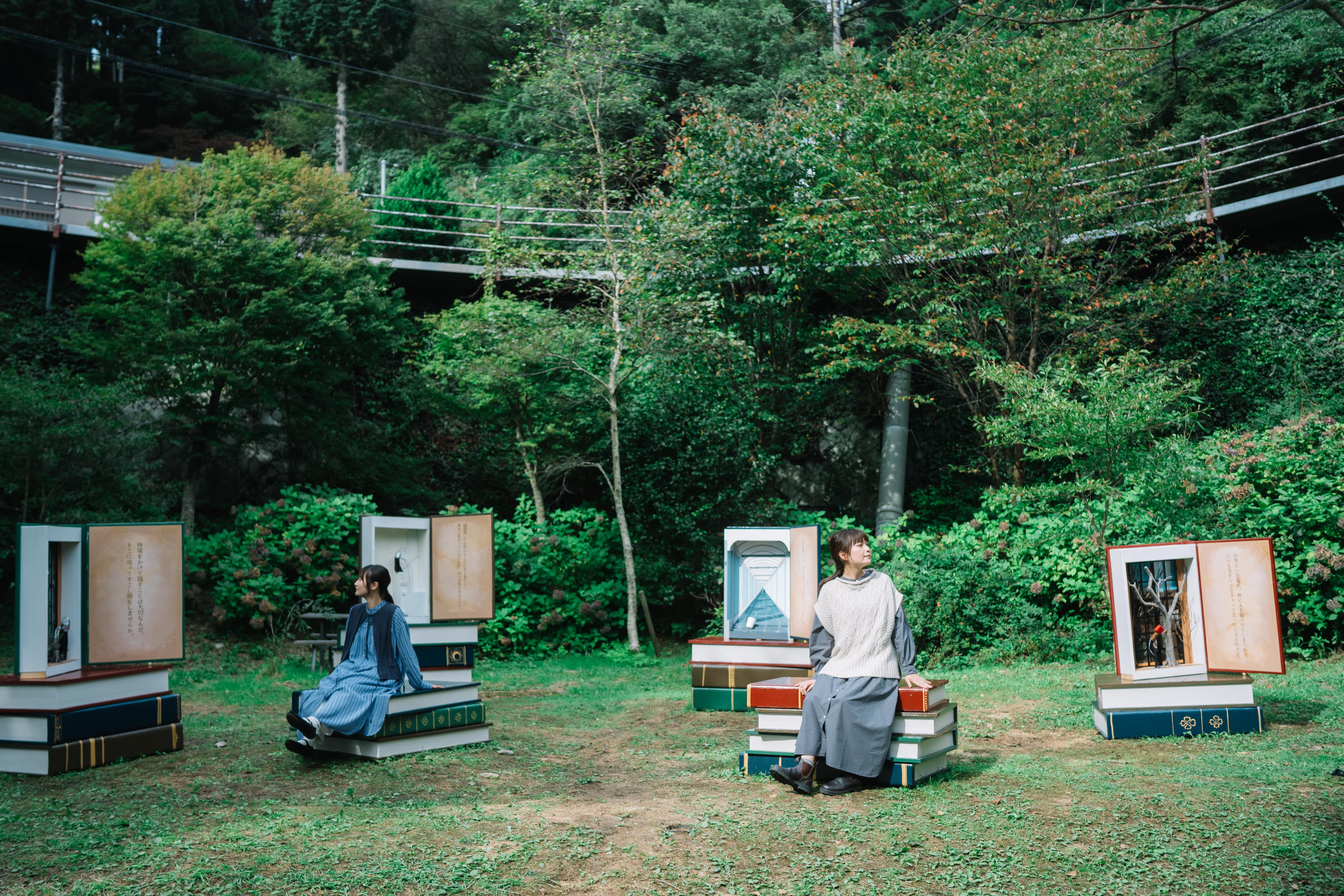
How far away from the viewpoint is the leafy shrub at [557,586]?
44.0 feet

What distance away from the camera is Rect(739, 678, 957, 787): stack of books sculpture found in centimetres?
520

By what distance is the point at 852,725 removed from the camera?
16.8 feet

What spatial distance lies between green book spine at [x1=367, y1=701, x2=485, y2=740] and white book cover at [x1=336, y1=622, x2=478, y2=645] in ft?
6.26

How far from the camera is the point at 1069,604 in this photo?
37.0 ft

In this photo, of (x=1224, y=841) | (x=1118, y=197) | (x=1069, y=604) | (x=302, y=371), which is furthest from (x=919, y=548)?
(x=302, y=371)

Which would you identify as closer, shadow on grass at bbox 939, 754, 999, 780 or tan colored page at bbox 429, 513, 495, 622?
shadow on grass at bbox 939, 754, 999, 780

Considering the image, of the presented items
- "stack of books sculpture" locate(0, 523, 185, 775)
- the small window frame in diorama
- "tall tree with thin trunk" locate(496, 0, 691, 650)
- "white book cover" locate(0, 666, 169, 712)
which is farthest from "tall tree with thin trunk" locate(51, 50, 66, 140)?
"white book cover" locate(0, 666, 169, 712)

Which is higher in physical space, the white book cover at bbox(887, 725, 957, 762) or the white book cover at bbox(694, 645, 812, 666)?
the white book cover at bbox(694, 645, 812, 666)

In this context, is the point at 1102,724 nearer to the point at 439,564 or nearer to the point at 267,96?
the point at 439,564

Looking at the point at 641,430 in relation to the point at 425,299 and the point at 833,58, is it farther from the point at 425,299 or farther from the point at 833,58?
the point at 833,58

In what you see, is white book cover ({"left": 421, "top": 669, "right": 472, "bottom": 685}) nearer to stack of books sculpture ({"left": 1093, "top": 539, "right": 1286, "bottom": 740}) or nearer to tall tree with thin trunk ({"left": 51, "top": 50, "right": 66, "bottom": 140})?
stack of books sculpture ({"left": 1093, "top": 539, "right": 1286, "bottom": 740})

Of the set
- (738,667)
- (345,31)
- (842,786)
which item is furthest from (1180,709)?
(345,31)

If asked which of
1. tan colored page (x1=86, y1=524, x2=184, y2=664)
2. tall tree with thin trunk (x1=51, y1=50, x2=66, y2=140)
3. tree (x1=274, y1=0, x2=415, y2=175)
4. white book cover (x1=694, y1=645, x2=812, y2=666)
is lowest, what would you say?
white book cover (x1=694, y1=645, x2=812, y2=666)

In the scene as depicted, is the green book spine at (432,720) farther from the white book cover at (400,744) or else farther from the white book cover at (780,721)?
the white book cover at (780,721)
